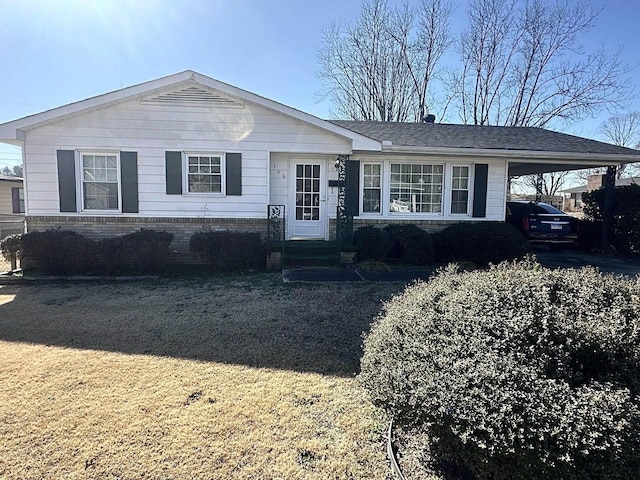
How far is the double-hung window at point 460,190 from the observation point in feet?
36.4

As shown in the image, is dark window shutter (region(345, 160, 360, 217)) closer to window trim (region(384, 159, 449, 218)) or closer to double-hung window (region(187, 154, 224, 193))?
window trim (region(384, 159, 449, 218))

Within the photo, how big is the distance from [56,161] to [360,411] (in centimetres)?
963

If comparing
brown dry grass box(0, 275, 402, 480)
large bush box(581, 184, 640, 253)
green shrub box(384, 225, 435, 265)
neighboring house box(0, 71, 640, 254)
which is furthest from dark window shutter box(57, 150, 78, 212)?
large bush box(581, 184, 640, 253)

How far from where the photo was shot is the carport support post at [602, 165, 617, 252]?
37.5ft

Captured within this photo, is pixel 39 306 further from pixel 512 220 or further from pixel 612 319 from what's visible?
pixel 512 220

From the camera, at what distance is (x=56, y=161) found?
9.28 m

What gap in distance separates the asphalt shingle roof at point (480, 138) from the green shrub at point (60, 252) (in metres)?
6.90

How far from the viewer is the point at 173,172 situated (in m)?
9.52

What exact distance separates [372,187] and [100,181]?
7035 millimetres

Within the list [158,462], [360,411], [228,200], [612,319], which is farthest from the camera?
[228,200]

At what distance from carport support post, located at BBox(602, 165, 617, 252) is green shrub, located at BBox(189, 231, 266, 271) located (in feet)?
33.9

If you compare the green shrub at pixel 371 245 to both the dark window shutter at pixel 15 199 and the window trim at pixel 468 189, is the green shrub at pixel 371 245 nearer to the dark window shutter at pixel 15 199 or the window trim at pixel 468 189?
the window trim at pixel 468 189

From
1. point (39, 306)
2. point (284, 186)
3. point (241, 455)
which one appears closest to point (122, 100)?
point (284, 186)

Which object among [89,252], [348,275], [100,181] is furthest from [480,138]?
[89,252]
